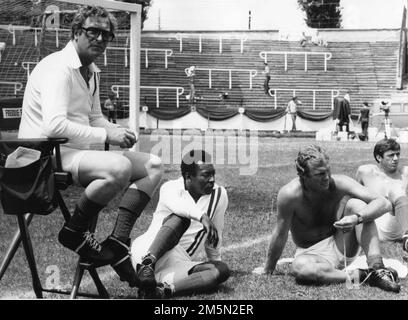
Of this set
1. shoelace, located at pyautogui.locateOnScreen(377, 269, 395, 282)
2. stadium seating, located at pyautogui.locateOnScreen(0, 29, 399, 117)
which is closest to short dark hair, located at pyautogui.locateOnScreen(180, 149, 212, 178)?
shoelace, located at pyautogui.locateOnScreen(377, 269, 395, 282)

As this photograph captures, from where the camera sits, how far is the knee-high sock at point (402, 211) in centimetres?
661

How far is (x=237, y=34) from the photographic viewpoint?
155 ft

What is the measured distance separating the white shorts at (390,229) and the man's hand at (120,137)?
124 inches

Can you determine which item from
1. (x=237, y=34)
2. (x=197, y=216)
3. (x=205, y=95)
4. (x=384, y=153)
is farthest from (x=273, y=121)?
(x=197, y=216)

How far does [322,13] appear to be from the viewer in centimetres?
5225

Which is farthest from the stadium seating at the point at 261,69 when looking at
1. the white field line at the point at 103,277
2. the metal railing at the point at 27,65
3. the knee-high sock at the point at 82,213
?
the knee-high sock at the point at 82,213

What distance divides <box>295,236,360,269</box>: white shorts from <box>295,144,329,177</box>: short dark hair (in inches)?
25.0

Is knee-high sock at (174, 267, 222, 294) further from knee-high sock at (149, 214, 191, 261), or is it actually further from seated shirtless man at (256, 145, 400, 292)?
seated shirtless man at (256, 145, 400, 292)

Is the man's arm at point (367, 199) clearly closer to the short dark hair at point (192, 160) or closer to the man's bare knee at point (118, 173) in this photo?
the short dark hair at point (192, 160)

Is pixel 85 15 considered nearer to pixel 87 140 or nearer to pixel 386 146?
pixel 87 140
